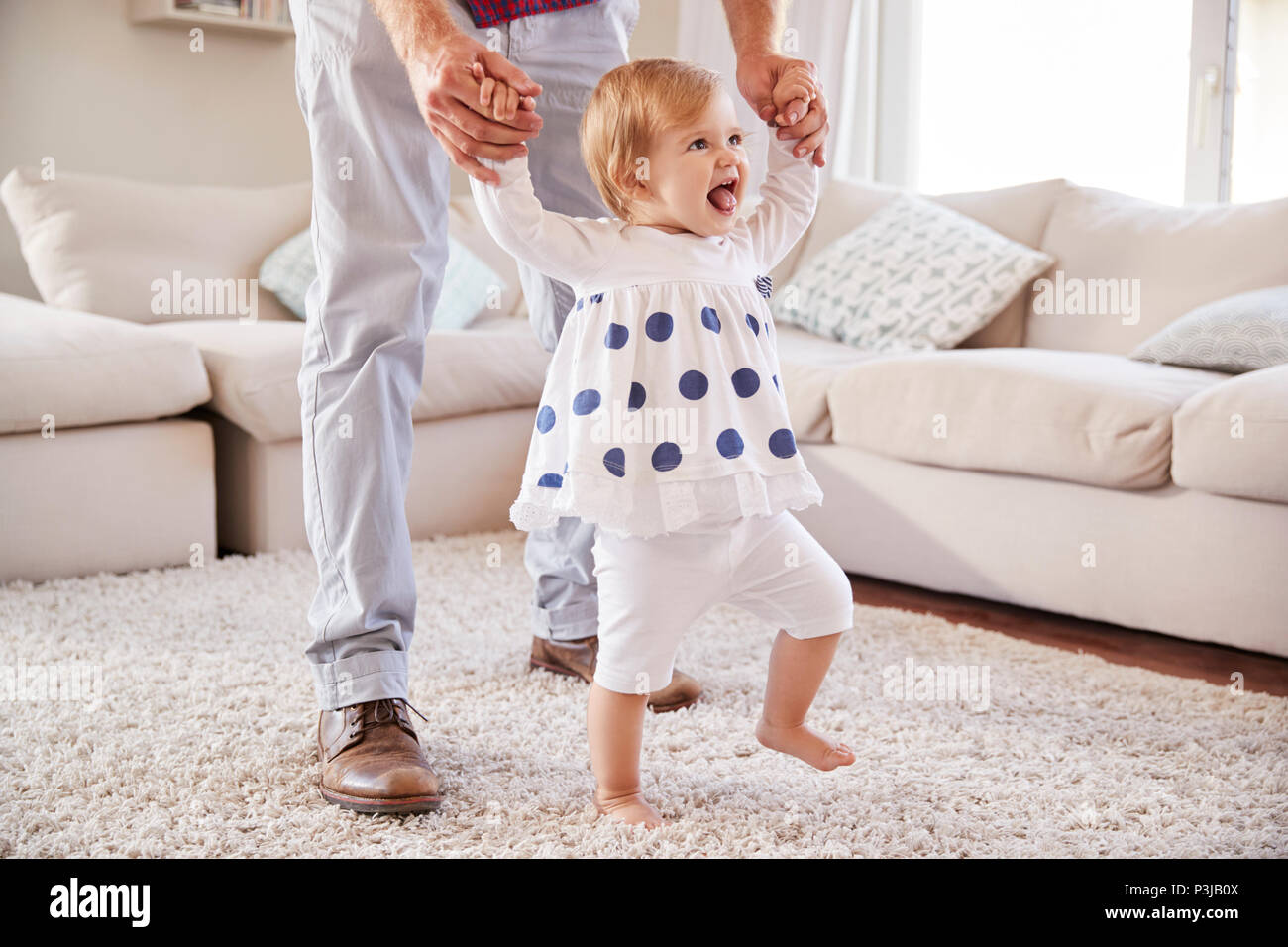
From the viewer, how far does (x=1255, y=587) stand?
1793 mm

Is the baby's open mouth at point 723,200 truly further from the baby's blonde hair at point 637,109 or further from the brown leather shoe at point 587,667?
the brown leather shoe at point 587,667

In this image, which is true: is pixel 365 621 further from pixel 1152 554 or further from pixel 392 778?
pixel 1152 554

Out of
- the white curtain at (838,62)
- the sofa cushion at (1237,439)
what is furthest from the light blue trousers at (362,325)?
the white curtain at (838,62)

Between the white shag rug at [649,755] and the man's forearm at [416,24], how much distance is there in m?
0.74

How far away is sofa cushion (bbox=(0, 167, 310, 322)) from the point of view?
2.91 meters


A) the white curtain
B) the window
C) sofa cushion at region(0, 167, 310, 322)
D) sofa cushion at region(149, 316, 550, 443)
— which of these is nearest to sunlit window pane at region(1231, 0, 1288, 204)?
the window

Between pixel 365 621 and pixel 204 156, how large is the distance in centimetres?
276

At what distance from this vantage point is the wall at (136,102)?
3270mm

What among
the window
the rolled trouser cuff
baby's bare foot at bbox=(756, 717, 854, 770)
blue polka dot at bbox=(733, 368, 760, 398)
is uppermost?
the window

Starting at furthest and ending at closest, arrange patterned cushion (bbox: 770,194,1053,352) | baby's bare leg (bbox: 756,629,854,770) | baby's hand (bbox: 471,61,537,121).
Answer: patterned cushion (bbox: 770,194,1053,352)
baby's bare leg (bbox: 756,629,854,770)
baby's hand (bbox: 471,61,537,121)

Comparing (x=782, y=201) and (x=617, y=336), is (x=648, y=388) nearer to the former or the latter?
(x=617, y=336)

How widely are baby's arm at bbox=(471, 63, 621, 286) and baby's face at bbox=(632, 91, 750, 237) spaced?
6 cm

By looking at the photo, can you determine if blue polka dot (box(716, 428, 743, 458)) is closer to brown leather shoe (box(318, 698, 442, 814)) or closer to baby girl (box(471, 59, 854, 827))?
baby girl (box(471, 59, 854, 827))
